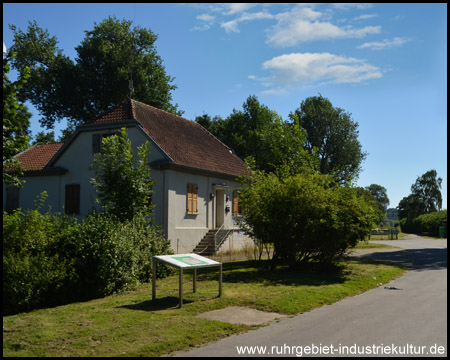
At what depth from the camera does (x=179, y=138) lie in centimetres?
2686

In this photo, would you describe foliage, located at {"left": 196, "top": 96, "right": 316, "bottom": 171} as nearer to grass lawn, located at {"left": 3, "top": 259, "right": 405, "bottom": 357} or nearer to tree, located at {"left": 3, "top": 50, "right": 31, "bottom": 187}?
grass lawn, located at {"left": 3, "top": 259, "right": 405, "bottom": 357}

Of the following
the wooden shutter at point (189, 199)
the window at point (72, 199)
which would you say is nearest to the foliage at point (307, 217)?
the wooden shutter at point (189, 199)

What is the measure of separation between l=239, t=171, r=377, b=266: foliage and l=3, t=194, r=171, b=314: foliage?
15.7 feet

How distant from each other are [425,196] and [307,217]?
8084cm

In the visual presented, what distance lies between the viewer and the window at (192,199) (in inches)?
956

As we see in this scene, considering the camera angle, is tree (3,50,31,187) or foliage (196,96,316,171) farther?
foliage (196,96,316,171)

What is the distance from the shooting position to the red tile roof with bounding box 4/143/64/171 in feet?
94.4

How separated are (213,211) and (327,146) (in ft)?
109

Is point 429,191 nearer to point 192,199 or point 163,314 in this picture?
point 192,199

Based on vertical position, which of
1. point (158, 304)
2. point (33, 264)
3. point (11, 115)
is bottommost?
point (158, 304)

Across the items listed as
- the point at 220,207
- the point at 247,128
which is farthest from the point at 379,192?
the point at 220,207

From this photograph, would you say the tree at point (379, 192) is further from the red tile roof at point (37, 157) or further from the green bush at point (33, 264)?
the green bush at point (33, 264)

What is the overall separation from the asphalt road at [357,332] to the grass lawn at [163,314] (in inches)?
20.0

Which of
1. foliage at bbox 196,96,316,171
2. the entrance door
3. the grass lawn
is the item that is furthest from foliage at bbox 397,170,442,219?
the grass lawn
